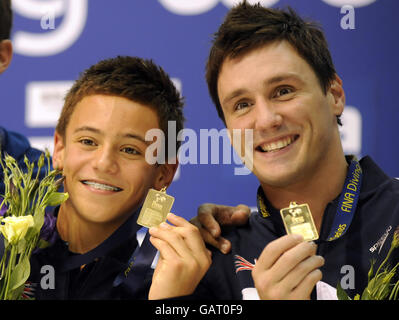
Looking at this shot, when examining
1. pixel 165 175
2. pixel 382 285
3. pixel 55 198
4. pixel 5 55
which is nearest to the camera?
pixel 382 285

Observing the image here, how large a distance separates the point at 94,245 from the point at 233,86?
3.24ft

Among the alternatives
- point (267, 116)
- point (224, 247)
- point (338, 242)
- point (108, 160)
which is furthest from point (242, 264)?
point (108, 160)

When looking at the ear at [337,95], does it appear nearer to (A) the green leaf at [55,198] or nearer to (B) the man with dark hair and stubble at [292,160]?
(B) the man with dark hair and stubble at [292,160]

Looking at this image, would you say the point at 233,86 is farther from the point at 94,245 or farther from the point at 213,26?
the point at 94,245

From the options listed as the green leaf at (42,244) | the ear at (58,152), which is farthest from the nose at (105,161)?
the green leaf at (42,244)

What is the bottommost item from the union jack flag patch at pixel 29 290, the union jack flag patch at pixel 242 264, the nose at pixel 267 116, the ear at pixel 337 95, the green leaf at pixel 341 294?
the green leaf at pixel 341 294

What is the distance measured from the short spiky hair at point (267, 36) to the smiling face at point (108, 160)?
45cm

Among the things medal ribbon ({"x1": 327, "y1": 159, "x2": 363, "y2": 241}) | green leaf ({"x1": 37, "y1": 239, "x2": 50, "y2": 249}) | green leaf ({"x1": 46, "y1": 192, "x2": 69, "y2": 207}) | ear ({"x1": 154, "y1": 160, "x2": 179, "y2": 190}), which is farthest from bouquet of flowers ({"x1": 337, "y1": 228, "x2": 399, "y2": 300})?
green leaf ({"x1": 37, "y1": 239, "x2": 50, "y2": 249})

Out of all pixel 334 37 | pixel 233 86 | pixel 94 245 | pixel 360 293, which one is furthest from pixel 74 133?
pixel 360 293

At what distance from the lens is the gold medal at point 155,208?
2227mm

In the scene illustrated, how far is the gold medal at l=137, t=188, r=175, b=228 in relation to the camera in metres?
2.23

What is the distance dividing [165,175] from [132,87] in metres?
0.44

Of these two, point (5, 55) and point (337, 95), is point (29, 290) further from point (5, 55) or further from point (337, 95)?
point (337, 95)

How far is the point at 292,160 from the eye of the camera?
221 cm
